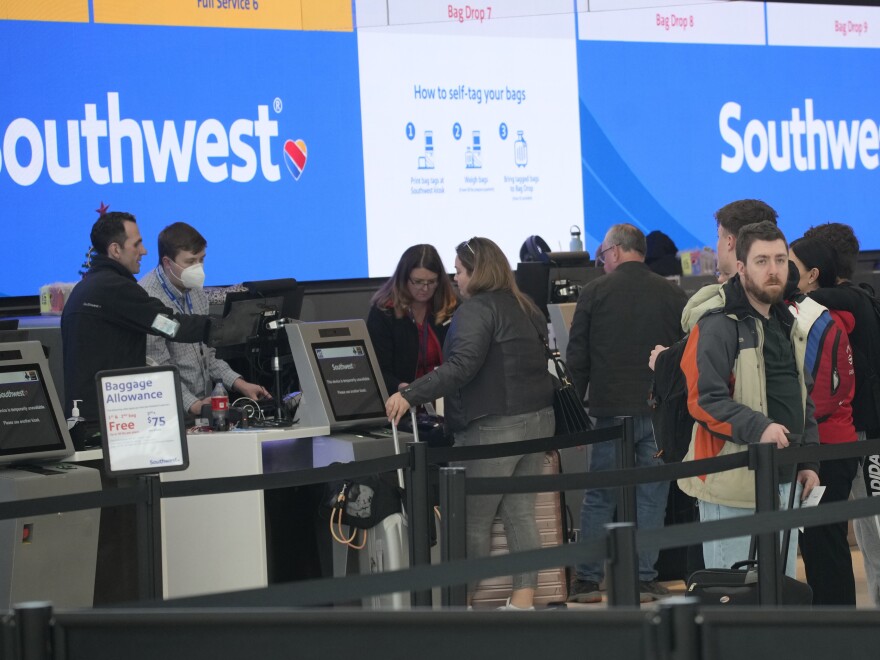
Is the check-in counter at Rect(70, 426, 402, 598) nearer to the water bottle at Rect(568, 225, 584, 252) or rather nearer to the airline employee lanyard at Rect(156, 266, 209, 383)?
the airline employee lanyard at Rect(156, 266, 209, 383)

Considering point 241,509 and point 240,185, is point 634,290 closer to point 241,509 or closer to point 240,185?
point 241,509

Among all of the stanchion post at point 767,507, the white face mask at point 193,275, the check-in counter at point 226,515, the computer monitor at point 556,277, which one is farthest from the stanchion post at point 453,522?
the computer monitor at point 556,277

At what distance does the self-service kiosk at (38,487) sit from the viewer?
4.41 meters

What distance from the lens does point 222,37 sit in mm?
8250

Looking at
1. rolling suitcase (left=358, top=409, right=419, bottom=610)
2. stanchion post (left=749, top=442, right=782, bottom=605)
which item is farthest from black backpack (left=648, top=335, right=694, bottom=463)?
rolling suitcase (left=358, top=409, right=419, bottom=610)

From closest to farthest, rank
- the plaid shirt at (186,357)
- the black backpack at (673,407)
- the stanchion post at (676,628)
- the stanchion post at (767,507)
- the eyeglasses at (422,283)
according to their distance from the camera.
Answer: the stanchion post at (676,628)
the stanchion post at (767,507)
the black backpack at (673,407)
the eyeglasses at (422,283)
the plaid shirt at (186,357)

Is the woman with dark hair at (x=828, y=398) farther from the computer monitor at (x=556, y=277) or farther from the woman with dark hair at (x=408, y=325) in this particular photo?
the computer monitor at (x=556, y=277)

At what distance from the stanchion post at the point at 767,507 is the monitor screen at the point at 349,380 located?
1.94 m

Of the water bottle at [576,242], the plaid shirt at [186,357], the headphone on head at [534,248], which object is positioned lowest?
the plaid shirt at [186,357]

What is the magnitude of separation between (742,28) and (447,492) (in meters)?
8.13

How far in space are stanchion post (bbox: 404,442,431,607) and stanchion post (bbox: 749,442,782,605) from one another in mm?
903

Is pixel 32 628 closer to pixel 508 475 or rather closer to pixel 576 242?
pixel 508 475

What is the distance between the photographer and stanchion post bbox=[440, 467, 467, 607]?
3.40 metres

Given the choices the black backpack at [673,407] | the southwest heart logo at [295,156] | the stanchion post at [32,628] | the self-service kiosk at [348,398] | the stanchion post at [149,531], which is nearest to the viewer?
the stanchion post at [32,628]
